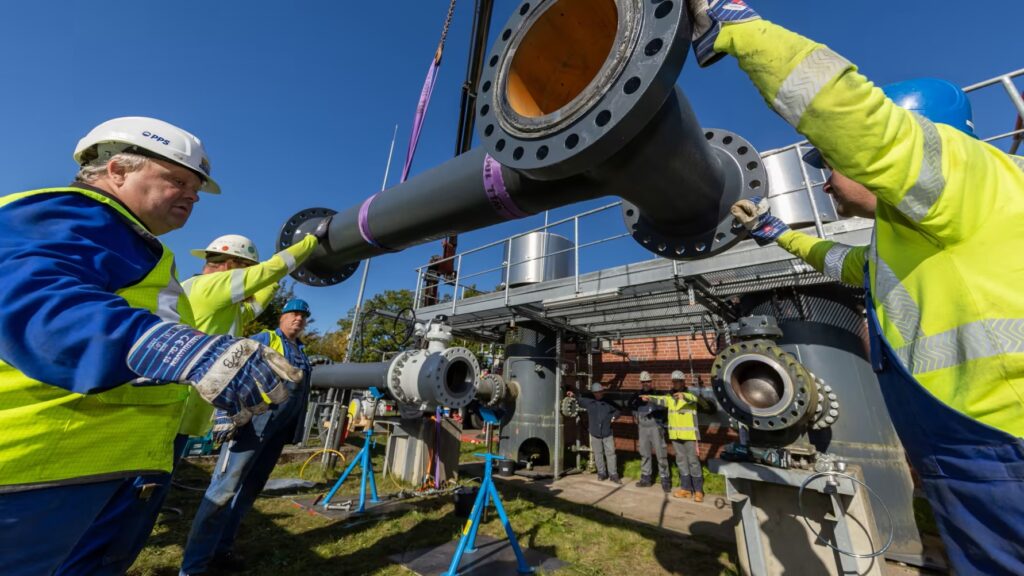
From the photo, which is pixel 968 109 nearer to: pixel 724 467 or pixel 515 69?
pixel 515 69

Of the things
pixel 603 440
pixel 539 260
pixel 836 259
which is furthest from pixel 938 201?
pixel 539 260

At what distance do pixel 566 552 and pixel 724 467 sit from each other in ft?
7.04

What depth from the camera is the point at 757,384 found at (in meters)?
3.07

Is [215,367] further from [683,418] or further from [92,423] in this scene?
[683,418]

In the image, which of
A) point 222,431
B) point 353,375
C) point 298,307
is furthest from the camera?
point 353,375

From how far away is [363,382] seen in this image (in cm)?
585

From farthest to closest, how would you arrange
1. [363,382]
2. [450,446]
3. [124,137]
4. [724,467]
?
1. [450,446]
2. [363,382]
3. [724,467]
4. [124,137]

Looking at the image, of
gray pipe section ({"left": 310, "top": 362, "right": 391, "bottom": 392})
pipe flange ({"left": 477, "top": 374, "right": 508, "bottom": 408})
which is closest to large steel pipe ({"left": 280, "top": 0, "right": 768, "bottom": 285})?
gray pipe section ({"left": 310, "top": 362, "right": 391, "bottom": 392})

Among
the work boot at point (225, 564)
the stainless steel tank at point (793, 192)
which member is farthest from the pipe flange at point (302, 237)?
the stainless steel tank at point (793, 192)

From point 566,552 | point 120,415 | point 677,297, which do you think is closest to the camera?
point 120,415

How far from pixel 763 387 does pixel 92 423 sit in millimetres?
3675

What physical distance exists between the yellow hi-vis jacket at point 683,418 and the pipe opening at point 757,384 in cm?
431

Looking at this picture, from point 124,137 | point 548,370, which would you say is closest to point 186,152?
point 124,137

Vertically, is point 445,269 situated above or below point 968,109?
above
